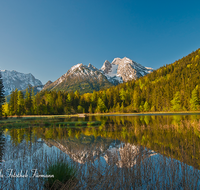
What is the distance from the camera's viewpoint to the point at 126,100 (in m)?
132

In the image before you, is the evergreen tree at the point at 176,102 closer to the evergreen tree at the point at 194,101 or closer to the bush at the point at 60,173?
the evergreen tree at the point at 194,101

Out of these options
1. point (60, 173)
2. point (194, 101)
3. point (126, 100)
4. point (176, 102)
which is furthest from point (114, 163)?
point (126, 100)

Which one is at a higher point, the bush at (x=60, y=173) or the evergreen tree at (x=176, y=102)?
the evergreen tree at (x=176, y=102)

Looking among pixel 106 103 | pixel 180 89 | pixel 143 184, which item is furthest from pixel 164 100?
pixel 143 184

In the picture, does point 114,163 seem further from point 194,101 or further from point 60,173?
point 194,101

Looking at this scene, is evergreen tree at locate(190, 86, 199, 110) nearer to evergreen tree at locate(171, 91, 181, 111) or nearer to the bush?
evergreen tree at locate(171, 91, 181, 111)

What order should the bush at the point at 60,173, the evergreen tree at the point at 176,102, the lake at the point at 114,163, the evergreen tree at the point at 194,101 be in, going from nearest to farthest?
the bush at the point at 60,173 < the lake at the point at 114,163 < the evergreen tree at the point at 194,101 < the evergreen tree at the point at 176,102

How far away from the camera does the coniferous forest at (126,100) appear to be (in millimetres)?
96088

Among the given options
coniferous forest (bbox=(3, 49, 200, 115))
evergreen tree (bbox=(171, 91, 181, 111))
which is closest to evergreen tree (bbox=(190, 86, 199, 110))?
coniferous forest (bbox=(3, 49, 200, 115))

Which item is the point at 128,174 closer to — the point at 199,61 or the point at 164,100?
the point at 164,100

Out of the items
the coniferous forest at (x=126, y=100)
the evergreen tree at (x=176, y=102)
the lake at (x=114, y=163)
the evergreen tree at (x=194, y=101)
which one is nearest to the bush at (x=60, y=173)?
the lake at (x=114, y=163)

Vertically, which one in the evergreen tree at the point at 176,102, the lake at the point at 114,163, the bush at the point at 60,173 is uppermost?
the evergreen tree at the point at 176,102

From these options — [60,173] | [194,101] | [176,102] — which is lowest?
[60,173]

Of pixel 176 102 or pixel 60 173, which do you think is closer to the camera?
pixel 60 173
